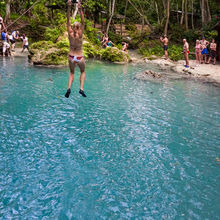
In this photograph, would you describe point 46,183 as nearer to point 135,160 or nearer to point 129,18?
point 135,160

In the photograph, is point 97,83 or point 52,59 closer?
point 97,83

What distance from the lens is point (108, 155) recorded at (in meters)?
6.99

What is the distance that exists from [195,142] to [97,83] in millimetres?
8427

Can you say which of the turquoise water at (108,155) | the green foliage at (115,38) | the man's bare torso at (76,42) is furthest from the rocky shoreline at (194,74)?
the green foliage at (115,38)

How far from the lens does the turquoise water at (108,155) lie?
16.8 ft

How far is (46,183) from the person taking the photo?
5.68m

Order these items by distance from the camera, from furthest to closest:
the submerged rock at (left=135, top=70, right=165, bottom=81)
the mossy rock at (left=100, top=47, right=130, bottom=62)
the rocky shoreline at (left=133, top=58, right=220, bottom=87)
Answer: the mossy rock at (left=100, top=47, right=130, bottom=62) → the rocky shoreline at (left=133, top=58, right=220, bottom=87) → the submerged rock at (left=135, top=70, right=165, bottom=81)

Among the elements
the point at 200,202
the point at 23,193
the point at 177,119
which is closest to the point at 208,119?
the point at 177,119

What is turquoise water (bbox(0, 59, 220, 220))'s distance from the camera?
5.11 metres

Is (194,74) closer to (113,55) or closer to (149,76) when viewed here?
(149,76)

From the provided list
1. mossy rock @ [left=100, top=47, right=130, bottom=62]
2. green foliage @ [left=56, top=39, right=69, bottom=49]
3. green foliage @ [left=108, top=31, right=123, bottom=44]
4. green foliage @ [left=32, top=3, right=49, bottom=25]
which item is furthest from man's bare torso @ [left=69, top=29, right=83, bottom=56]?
green foliage @ [left=32, top=3, right=49, bottom=25]

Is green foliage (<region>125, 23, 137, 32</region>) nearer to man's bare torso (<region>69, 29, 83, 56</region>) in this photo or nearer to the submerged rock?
the submerged rock

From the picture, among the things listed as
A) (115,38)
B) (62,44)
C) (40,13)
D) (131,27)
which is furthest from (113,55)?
(40,13)

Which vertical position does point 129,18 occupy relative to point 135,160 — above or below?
above
